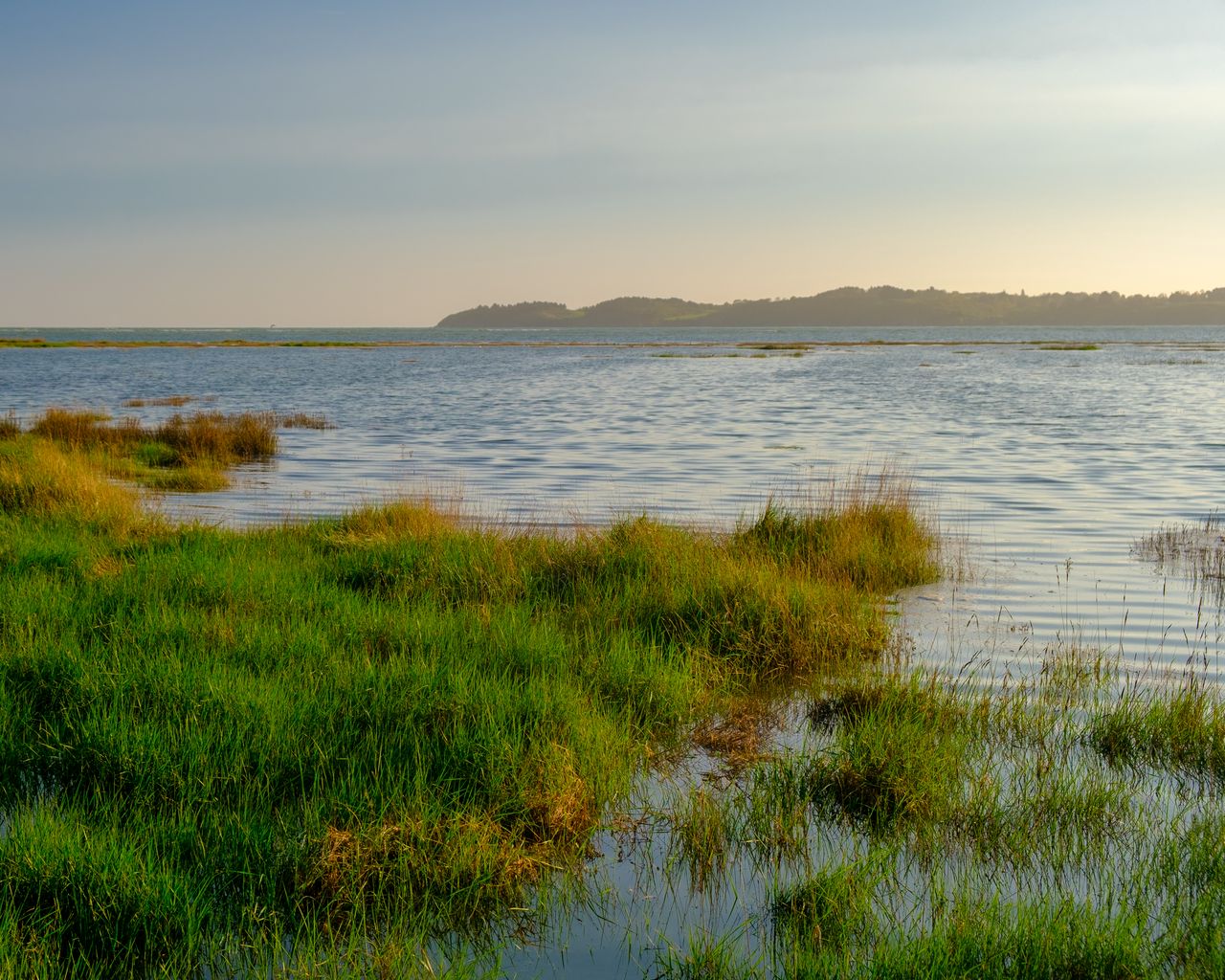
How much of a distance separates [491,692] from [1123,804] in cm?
350

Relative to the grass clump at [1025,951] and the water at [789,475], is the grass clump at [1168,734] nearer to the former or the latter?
the water at [789,475]

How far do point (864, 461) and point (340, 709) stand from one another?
18395 millimetres

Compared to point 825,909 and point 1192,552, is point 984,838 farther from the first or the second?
point 1192,552

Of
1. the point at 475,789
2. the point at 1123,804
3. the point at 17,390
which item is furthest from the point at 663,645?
the point at 17,390

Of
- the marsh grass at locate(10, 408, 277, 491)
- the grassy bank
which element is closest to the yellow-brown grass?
the grassy bank

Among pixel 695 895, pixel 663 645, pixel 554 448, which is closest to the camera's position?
pixel 695 895

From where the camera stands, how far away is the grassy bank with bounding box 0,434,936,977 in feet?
14.2

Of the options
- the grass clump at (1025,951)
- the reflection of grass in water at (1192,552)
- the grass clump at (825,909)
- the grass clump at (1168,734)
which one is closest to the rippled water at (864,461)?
the reflection of grass in water at (1192,552)

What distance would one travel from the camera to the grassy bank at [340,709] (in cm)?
433

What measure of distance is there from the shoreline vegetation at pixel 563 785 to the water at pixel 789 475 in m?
0.20

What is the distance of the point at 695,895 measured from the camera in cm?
482

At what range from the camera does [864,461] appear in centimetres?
2292

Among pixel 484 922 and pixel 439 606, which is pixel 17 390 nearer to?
pixel 439 606

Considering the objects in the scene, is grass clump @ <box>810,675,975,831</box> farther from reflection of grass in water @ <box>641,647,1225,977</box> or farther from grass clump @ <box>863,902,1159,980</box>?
grass clump @ <box>863,902,1159,980</box>
